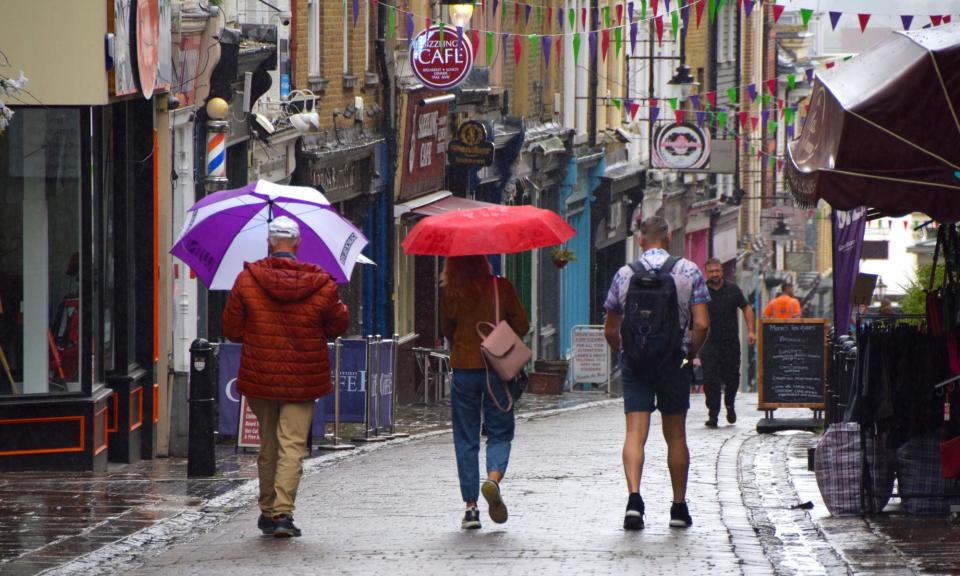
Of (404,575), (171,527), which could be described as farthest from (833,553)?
(171,527)

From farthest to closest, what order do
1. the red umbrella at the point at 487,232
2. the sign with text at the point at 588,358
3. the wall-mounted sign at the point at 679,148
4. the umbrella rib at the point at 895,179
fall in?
the wall-mounted sign at the point at 679,148
the sign with text at the point at 588,358
the red umbrella at the point at 487,232
the umbrella rib at the point at 895,179

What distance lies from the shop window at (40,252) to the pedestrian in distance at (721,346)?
7.00 m

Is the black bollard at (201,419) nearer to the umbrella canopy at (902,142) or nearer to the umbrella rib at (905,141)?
the umbrella canopy at (902,142)

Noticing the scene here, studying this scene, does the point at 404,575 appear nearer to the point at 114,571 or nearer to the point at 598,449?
the point at 114,571

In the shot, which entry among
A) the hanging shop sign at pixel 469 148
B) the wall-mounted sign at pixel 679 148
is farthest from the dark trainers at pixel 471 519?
the wall-mounted sign at pixel 679 148

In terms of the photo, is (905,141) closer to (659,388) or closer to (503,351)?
(659,388)

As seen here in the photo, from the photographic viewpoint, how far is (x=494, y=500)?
387 inches

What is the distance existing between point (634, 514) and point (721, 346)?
8891 millimetres

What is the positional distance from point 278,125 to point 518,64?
12641 millimetres

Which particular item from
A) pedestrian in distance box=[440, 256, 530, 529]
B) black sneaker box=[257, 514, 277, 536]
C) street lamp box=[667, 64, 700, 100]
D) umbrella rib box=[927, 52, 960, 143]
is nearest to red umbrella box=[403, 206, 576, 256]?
pedestrian in distance box=[440, 256, 530, 529]

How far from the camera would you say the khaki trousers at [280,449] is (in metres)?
9.94

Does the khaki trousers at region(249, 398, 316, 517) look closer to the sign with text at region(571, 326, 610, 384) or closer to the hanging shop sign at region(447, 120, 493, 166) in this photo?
the hanging shop sign at region(447, 120, 493, 166)

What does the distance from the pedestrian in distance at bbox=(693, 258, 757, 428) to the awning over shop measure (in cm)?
615

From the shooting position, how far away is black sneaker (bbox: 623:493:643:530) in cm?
1005
